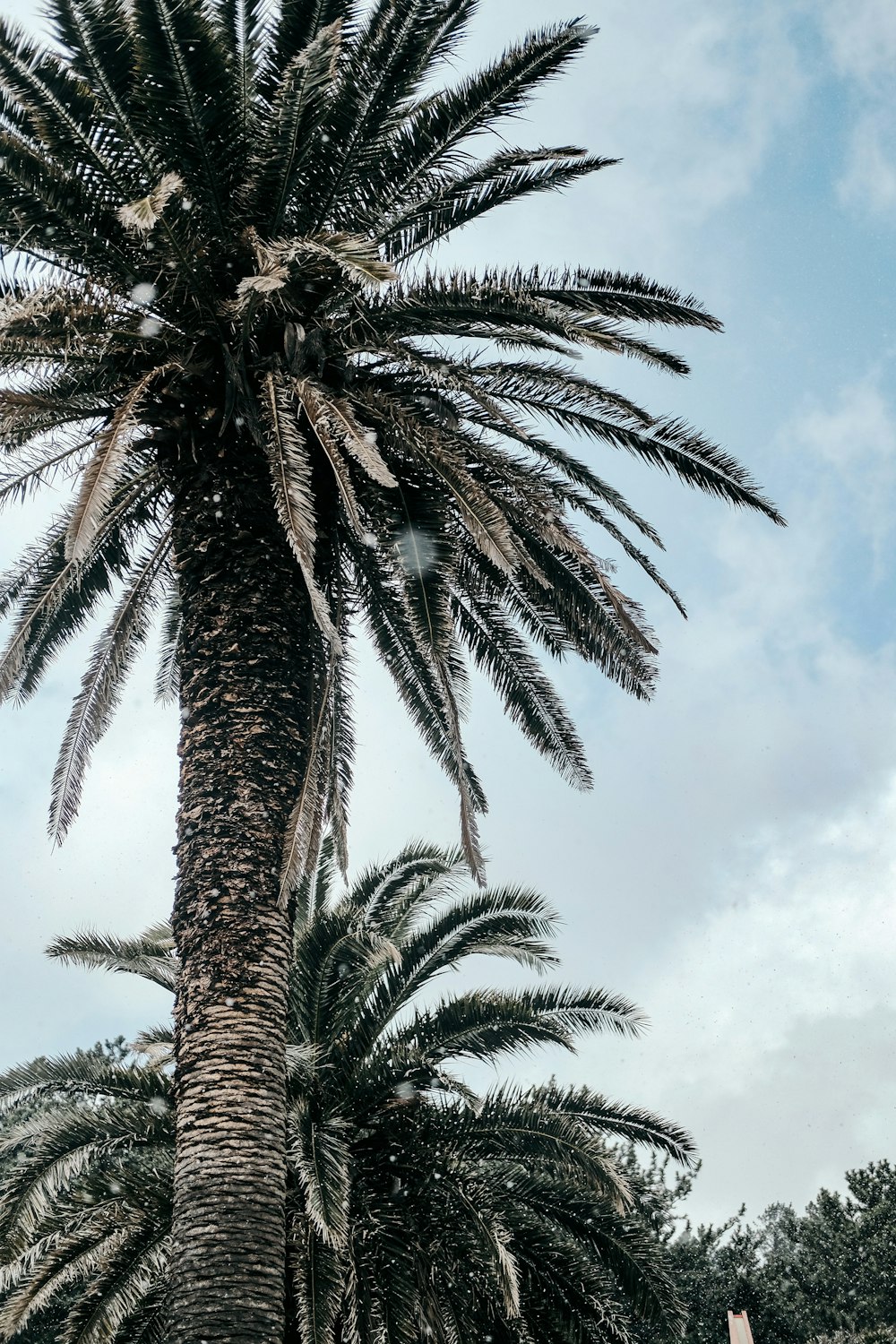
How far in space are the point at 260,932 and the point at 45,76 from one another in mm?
5860

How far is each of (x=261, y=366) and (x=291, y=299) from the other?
49 centimetres

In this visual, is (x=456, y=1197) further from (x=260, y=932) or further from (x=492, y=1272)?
(x=260, y=932)

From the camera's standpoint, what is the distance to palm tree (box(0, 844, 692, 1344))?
12.1 meters

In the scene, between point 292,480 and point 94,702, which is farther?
point 94,702

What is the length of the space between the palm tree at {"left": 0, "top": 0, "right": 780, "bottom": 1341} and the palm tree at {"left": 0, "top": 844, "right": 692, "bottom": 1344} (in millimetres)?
3842

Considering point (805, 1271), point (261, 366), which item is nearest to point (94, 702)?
point (261, 366)

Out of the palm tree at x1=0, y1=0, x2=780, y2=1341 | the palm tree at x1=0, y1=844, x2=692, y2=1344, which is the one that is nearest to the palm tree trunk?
the palm tree at x1=0, y1=0, x2=780, y2=1341

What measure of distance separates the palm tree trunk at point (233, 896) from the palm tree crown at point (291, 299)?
94 mm

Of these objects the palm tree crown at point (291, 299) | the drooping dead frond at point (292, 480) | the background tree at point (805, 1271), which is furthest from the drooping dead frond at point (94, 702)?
the background tree at point (805, 1271)

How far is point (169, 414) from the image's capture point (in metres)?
8.87

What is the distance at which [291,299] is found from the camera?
875cm

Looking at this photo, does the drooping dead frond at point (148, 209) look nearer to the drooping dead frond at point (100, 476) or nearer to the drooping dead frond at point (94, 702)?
the drooping dead frond at point (100, 476)

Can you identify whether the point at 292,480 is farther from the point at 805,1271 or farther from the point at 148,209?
the point at 805,1271

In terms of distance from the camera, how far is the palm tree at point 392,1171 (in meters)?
12.1
